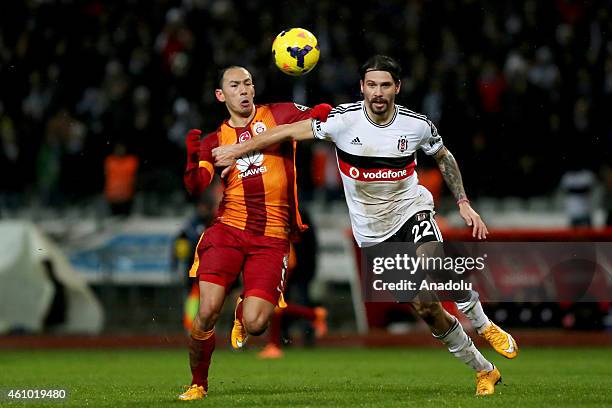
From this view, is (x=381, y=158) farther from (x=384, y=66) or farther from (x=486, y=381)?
(x=486, y=381)

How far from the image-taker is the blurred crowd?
17.7m

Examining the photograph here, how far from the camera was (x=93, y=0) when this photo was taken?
21.6 meters

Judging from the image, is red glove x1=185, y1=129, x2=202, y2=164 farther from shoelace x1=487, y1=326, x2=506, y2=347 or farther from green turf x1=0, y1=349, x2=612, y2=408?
shoelace x1=487, y1=326, x2=506, y2=347

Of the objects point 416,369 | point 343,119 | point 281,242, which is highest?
point 343,119

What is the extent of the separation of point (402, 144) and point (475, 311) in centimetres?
131

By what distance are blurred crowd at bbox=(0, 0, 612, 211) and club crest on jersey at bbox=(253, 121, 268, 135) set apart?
7.97 metres

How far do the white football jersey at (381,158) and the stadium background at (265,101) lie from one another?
24.7 feet

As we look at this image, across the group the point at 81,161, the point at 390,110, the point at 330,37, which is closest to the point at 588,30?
the point at 330,37

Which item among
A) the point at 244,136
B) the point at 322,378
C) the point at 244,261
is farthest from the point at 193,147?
the point at 322,378

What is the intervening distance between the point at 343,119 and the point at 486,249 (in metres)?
8.05

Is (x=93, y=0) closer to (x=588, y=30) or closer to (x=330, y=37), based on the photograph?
(x=330, y=37)

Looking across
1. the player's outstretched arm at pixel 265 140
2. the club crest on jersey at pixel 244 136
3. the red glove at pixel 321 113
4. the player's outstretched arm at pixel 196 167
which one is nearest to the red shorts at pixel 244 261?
the player's outstretched arm at pixel 196 167

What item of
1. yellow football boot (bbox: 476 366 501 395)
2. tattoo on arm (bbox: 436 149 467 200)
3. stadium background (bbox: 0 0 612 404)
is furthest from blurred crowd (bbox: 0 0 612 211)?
yellow football boot (bbox: 476 366 501 395)

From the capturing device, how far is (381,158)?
8.77 m
